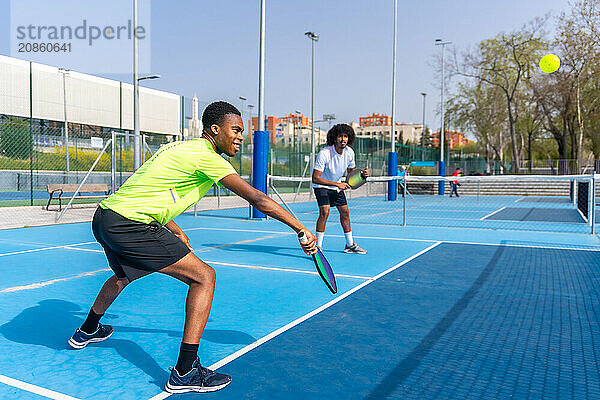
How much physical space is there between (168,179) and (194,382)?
1251 millimetres

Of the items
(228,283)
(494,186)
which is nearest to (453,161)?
(494,186)

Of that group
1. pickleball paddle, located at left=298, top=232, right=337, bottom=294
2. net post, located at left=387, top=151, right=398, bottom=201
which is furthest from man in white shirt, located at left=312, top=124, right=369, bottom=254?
net post, located at left=387, top=151, right=398, bottom=201

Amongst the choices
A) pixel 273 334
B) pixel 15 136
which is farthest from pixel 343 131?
pixel 15 136

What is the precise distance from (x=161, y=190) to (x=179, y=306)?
228cm

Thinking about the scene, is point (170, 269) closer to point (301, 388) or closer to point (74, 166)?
point (301, 388)

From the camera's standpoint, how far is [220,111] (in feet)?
10.7

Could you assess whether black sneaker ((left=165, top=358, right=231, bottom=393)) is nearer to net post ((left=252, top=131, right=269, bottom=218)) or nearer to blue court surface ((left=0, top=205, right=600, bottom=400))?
blue court surface ((left=0, top=205, right=600, bottom=400))

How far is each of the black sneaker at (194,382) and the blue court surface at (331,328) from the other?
47 mm

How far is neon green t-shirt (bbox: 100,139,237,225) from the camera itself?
10.00 ft

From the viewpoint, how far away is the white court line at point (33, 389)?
2996mm

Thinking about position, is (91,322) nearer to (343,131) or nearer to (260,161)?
(343,131)

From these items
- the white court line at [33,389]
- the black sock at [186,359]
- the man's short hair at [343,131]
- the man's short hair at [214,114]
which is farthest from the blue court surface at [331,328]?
the man's short hair at [343,131]

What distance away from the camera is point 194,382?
3.09 meters

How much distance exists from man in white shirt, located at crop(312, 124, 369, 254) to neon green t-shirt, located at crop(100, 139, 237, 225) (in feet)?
15.7
